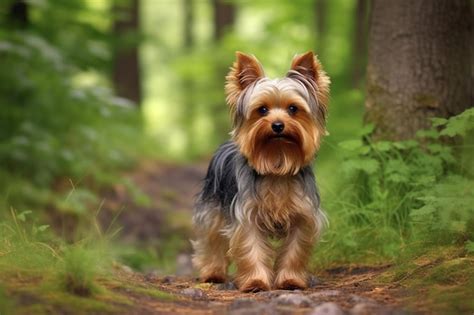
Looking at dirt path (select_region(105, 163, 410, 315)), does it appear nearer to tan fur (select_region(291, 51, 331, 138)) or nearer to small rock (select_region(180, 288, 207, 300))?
small rock (select_region(180, 288, 207, 300))

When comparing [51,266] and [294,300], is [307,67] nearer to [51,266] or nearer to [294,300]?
[294,300]

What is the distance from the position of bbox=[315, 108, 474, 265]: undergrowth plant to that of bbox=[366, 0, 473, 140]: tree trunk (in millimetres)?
211

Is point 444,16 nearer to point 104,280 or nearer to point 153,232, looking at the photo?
point 104,280

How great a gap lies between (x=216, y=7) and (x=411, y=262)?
18.9 m

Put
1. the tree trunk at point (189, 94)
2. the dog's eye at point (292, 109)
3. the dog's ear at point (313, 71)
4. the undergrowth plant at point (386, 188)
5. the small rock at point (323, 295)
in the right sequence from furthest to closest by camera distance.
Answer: the tree trunk at point (189, 94)
the undergrowth plant at point (386, 188)
the dog's ear at point (313, 71)
the dog's eye at point (292, 109)
the small rock at point (323, 295)

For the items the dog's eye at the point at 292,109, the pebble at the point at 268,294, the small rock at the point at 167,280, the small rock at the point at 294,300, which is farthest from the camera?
the small rock at the point at 167,280

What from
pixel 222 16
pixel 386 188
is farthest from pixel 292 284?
pixel 222 16

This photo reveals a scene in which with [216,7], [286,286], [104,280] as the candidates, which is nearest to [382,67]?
[286,286]

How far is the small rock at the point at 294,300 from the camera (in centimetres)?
432

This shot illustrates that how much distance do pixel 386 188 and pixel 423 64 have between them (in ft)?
3.94

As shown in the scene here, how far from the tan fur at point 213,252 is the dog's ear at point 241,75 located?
3.72ft

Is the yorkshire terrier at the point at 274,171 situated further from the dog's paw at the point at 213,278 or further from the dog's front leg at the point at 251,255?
the dog's paw at the point at 213,278

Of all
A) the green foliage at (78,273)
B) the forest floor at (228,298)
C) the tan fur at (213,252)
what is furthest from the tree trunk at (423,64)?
the green foliage at (78,273)

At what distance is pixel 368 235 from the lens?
6.36 m
